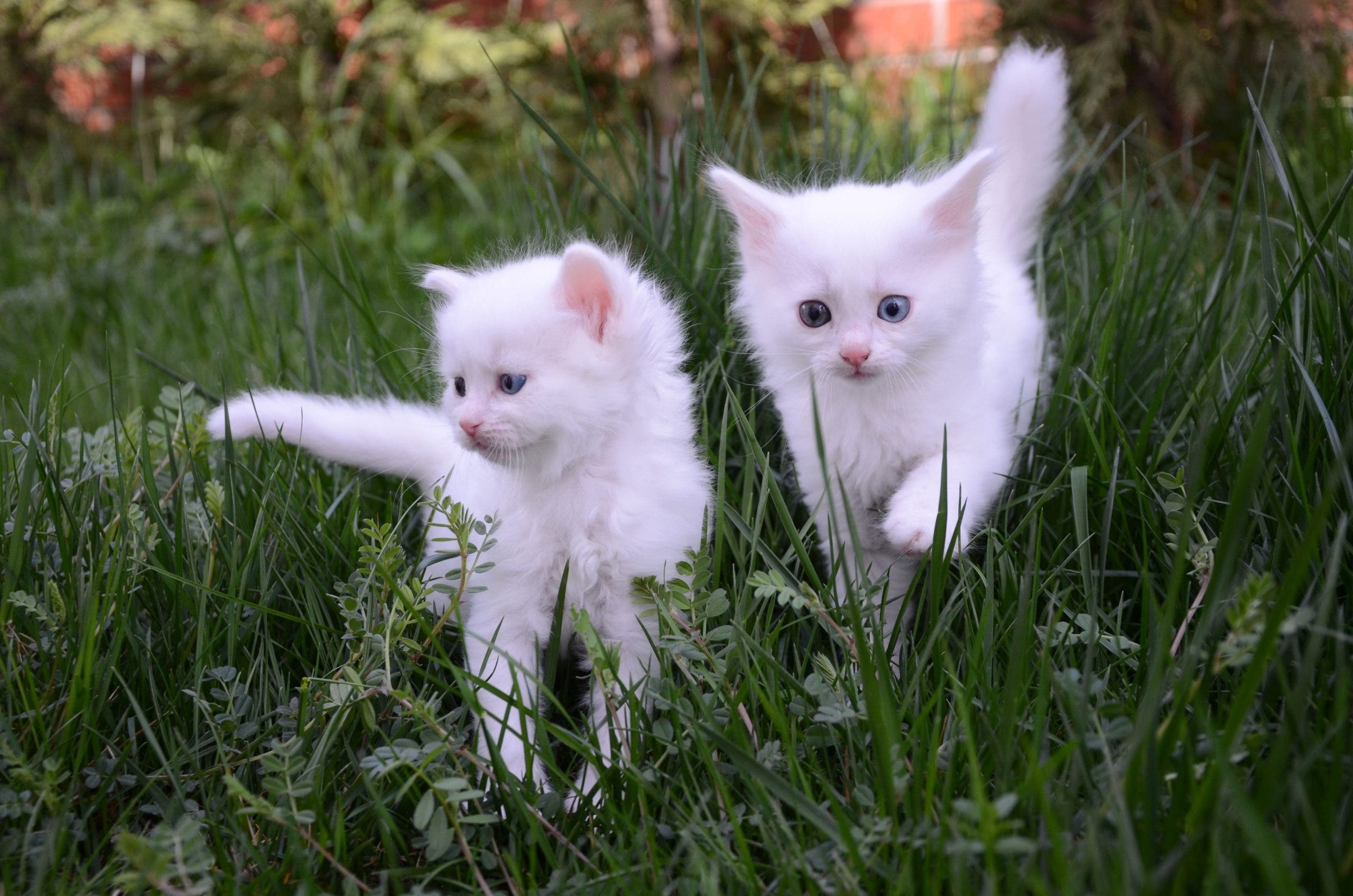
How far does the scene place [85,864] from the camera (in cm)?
131

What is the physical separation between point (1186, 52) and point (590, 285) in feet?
11.3

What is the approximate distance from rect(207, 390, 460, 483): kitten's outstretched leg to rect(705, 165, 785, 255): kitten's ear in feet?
2.34

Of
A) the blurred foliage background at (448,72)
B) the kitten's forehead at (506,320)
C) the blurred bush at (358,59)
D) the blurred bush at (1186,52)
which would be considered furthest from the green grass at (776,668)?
the blurred bush at (358,59)

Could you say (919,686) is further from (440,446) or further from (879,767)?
(440,446)

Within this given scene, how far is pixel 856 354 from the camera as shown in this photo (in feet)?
5.76

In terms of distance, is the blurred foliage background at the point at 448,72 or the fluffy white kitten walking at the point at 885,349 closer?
the fluffy white kitten walking at the point at 885,349

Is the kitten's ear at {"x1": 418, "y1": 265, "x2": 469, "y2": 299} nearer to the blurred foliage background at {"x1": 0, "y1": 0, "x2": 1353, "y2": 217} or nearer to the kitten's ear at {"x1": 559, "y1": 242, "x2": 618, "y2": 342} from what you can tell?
the kitten's ear at {"x1": 559, "y1": 242, "x2": 618, "y2": 342}

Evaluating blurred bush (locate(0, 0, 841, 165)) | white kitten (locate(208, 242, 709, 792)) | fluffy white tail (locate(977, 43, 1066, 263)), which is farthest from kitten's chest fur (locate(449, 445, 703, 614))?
blurred bush (locate(0, 0, 841, 165))

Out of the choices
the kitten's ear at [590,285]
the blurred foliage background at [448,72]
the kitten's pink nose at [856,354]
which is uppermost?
the blurred foliage background at [448,72]

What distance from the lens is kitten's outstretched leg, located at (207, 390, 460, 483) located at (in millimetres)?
1949

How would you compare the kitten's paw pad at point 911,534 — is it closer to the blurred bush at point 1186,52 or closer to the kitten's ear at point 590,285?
the kitten's ear at point 590,285

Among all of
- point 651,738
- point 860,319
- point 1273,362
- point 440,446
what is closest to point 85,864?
point 651,738

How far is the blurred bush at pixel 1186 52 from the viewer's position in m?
3.74

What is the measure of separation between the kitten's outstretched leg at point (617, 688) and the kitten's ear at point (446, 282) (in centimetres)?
68
